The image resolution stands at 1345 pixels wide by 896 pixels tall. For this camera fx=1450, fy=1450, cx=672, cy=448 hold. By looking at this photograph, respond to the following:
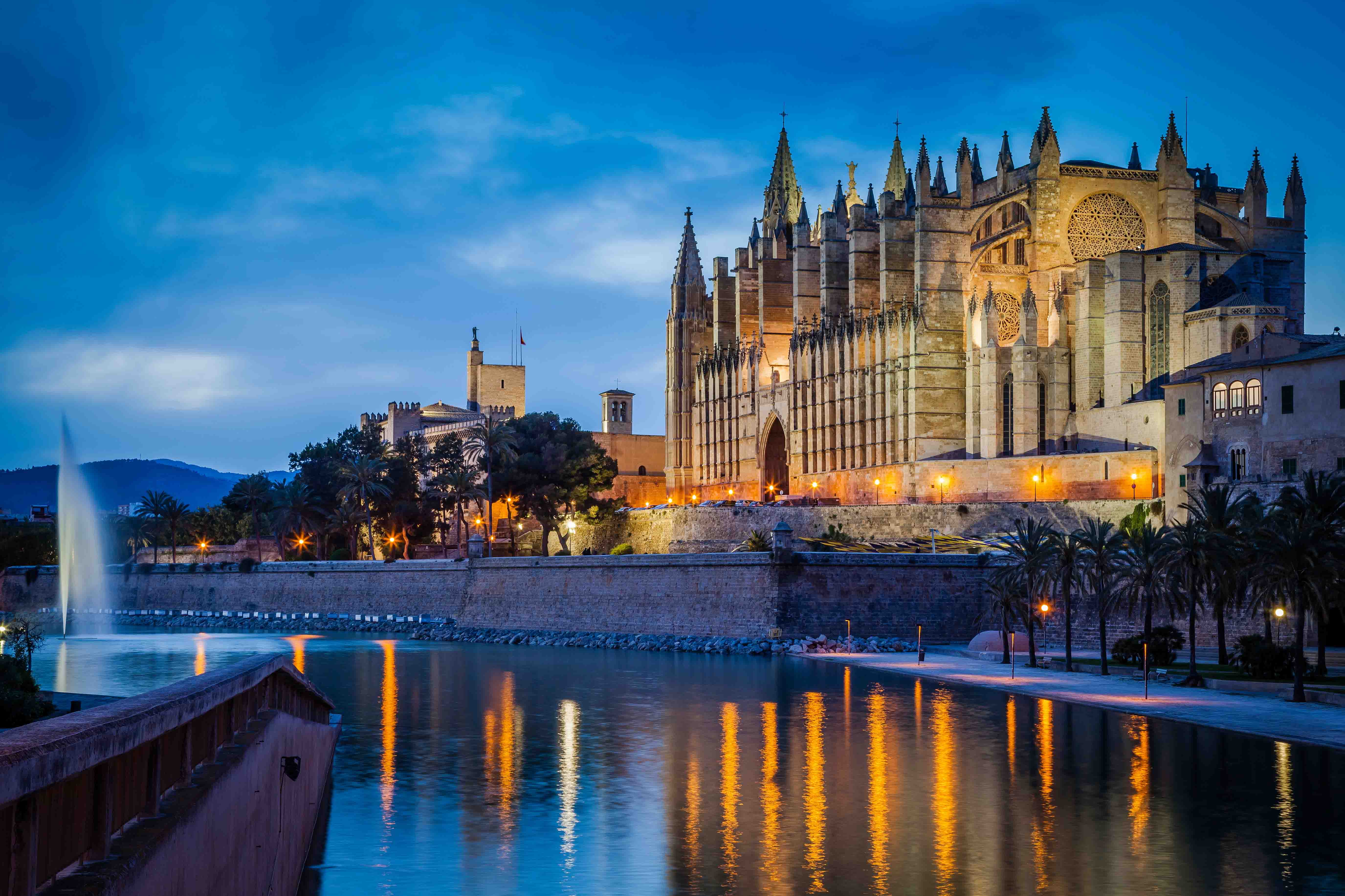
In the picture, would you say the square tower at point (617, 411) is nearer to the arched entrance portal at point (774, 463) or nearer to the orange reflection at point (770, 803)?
the arched entrance portal at point (774, 463)

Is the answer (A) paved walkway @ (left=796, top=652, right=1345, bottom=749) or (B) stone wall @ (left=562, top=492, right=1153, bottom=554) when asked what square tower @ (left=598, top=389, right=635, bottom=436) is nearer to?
(B) stone wall @ (left=562, top=492, right=1153, bottom=554)

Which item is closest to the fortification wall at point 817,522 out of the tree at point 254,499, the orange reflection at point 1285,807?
the tree at point 254,499

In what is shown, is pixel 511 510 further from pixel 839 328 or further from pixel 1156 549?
pixel 1156 549

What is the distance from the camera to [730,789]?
23078mm

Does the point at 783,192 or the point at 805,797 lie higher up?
the point at 783,192

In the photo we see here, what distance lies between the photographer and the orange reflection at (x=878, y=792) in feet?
55.6

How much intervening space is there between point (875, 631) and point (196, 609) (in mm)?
41168

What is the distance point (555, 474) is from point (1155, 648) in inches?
1587

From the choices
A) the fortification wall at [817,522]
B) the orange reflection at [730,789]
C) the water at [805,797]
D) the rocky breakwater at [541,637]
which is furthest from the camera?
the fortification wall at [817,522]

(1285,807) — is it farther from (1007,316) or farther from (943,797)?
(1007,316)

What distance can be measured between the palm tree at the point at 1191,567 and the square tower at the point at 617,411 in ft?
240

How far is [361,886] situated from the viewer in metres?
15.8

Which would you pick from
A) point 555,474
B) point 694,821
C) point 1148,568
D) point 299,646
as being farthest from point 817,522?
point 694,821

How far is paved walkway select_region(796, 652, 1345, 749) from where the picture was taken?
27500mm
